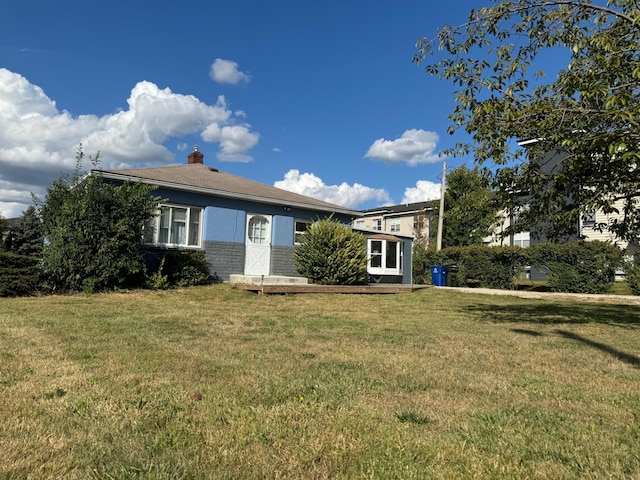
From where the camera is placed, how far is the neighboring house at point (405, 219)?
37.3 meters

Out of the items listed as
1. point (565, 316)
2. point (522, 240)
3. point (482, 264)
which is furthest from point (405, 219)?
point (565, 316)

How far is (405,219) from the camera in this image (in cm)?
4100

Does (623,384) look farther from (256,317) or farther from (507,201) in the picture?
(256,317)

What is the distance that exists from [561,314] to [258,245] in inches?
394

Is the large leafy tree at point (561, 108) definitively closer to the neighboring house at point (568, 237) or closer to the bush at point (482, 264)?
the neighboring house at point (568, 237)

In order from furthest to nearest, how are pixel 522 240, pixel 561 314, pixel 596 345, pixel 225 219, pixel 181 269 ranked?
pixel 522 240 < pixel 225 219 < pixel 181 269 < pixel 561 314 < pixel 596 345

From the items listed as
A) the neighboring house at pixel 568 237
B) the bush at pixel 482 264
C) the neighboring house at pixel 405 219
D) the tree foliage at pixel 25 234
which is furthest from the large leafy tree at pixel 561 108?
the neighboring house at pixel 405 219

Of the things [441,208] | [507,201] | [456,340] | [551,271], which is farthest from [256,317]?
[441,208]

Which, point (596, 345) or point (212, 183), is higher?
point (212, 183)

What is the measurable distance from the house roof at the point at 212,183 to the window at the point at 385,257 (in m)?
1.91

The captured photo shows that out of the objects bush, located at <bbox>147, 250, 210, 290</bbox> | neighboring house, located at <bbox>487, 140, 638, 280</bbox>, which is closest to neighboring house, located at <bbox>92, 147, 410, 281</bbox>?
bush, located at <bbox>147, 250, 210, 290</bbox>

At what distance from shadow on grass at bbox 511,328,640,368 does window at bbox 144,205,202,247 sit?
419 inches

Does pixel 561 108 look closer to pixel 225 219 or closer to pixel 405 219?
pixel 225 219

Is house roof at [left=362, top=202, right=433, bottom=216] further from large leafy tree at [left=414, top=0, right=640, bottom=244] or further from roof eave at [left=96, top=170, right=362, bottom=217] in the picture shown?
large leafy tree at [left=414, top=0, right=640, bottom=244]
